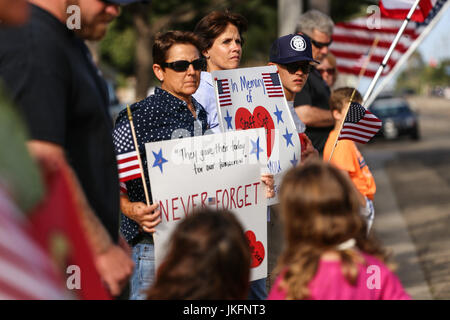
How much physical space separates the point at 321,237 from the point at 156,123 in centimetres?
126

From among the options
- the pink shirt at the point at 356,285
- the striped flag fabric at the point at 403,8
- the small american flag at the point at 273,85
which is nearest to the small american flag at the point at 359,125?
the small american flag at the point at 273,85

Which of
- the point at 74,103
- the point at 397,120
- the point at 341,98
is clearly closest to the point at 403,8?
the point at 341,98

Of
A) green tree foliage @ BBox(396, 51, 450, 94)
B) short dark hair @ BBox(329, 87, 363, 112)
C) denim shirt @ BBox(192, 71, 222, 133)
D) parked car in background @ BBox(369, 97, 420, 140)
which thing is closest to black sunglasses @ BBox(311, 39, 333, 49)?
short dark hair @ BBox(329, 87, 363, 112)

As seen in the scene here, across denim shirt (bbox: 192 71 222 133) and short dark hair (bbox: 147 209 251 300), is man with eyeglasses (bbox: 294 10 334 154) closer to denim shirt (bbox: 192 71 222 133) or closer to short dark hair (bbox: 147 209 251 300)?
denim shirt (bbox: 192 71 222 133)

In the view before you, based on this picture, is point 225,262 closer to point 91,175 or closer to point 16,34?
point 91,175

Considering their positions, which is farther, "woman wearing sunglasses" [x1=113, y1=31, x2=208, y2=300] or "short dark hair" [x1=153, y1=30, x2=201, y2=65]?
"short dark hair" [x1=153, y1=30, x2=201, y2=65]

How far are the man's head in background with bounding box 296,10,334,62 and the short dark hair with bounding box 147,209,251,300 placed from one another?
11.3 feet

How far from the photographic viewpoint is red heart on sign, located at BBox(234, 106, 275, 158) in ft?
12.4

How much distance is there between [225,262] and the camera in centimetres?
215

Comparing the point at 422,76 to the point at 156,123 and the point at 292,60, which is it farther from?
the point at 156,123

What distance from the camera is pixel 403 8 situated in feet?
18.5

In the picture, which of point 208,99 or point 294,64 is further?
point 294,64
